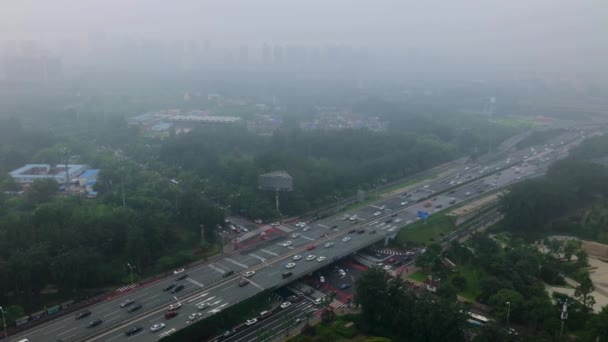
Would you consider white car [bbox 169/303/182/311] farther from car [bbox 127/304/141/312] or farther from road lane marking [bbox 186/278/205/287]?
road lane marking [bbox 186/278/205/287]

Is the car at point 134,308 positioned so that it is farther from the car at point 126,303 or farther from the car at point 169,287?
the car at point 169,287

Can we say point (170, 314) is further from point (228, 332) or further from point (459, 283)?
point (459, 283)

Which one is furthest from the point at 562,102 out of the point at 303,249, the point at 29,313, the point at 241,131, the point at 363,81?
the point at 29,313

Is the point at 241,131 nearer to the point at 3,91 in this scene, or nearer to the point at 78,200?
the point at 78,200

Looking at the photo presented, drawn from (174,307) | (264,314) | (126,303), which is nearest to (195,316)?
(174,307)

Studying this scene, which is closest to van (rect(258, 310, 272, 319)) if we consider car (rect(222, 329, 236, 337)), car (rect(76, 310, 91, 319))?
car (rect(222, 329, 236, 337))

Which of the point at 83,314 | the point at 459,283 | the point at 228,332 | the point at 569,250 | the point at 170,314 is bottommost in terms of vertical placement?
the point at 228,332

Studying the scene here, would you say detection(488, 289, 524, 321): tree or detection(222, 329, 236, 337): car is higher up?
detection(488, 289, 524, 321): tree

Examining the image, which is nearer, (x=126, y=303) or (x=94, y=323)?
(x=94, y=323)
